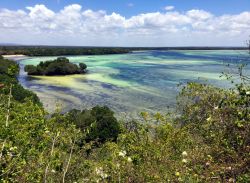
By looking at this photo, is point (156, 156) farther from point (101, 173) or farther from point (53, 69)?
point (53, 69)

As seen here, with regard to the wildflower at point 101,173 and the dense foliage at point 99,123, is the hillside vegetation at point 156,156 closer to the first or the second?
the wildflower at point 101,173

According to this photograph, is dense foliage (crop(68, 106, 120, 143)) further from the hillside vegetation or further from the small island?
the small island

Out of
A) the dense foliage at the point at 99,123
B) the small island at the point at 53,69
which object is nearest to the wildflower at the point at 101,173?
the dense foliage at the point at 99,123

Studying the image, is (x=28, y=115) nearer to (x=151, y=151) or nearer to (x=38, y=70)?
(x=151, y=151)

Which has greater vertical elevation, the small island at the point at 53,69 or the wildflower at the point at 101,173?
the wildflower at the point at 101,173

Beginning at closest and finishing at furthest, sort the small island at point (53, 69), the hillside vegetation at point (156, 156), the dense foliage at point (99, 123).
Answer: the hillside vegetation at point (156, 156)
the dense foliage at point (99, 123)
the small island at point (53, 69)

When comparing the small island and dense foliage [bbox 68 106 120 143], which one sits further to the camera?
the small island

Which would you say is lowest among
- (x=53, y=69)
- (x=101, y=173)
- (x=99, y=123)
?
(x=53, y=69)

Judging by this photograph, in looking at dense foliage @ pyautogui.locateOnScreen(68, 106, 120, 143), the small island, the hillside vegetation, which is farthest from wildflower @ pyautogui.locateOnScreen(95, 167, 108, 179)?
the small island

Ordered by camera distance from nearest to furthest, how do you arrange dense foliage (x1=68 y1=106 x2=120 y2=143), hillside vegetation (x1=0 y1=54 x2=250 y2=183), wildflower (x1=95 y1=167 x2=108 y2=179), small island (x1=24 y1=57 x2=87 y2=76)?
1. hillside vegetation (x1=0 y1=54 x2=250 y2=183)
2. wildflower (x1=95 y1=167 x2=108 y2=179)
3. dense foliage (x1=68 y1=106 x2=120 y2=143)
4. small island (x1=24 y1=57 x2=87 y2=76)

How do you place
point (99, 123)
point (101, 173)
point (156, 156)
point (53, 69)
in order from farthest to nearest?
1. point (53, 69)
2. point (99, 123)
3. point (156, 156)
4. point (101, 173)

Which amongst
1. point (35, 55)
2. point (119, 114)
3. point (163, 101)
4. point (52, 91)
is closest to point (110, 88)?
point (52, 91)

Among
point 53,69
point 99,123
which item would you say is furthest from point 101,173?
point 53,69

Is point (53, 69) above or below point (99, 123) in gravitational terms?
below
